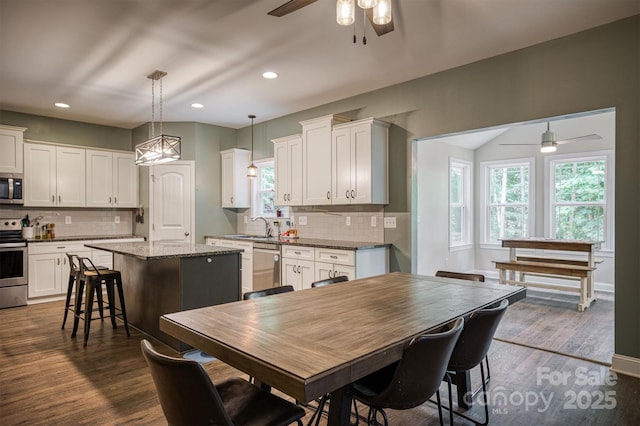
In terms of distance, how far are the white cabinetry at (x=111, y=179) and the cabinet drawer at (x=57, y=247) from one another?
77cm

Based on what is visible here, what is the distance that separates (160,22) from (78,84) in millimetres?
2054

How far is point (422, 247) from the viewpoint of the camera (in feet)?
19.5

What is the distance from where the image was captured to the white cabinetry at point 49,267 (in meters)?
5.25

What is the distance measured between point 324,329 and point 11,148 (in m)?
5.74

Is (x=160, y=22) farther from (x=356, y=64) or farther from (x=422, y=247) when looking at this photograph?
(x=422, y=247)

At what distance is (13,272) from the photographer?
5.06m

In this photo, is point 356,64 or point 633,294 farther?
point 356,64

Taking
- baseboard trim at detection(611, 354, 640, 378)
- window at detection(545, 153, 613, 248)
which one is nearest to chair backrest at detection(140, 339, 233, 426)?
baseboard trim at detection(611, 354, 640, 378)

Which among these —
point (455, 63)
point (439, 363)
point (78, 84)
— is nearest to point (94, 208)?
point (78, 84)

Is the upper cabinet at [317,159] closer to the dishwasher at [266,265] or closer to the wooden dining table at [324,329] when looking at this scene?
the dishwasher at [266,265]

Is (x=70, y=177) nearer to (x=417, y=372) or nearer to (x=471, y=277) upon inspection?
(x=471, y=277)

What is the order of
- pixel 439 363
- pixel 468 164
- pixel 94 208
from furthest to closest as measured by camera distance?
pixel 468 164
pixel 94 208
pixel 439 363

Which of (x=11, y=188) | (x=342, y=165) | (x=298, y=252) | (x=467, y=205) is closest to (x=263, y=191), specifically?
(x=298, y=252)

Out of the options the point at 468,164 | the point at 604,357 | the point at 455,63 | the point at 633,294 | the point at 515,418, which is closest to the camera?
the point at 515,418
